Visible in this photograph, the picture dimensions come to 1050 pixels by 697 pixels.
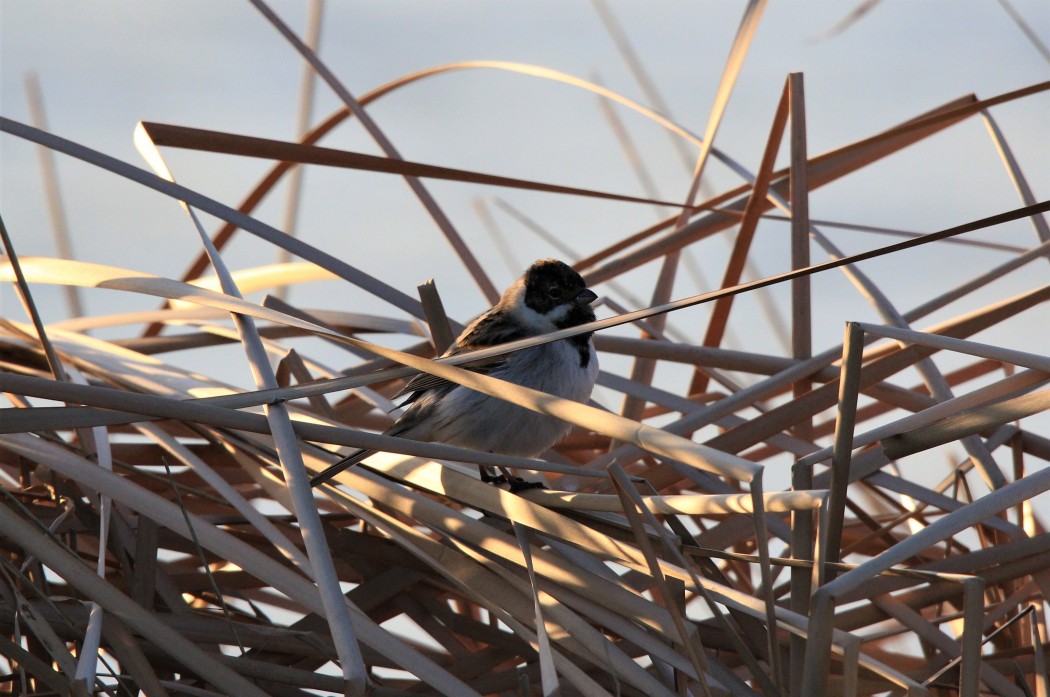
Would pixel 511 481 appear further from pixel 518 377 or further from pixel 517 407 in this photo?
pixel 518 377

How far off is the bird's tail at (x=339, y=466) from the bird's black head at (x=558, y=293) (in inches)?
67.7

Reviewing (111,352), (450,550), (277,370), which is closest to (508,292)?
(277,370)

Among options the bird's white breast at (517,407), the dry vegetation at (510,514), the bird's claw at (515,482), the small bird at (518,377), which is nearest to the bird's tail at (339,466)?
the dry vegetation at (510,514)

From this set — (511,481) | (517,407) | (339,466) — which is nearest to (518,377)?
(517,407)

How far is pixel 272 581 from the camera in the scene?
7.92 ft

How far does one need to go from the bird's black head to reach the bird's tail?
5.64ft

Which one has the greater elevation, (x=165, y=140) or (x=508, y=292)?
(x=508, y=292)

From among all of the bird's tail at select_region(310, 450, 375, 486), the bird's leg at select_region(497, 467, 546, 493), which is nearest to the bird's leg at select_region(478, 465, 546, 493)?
the bird's leg at select_region(497, 467, 546, 493)

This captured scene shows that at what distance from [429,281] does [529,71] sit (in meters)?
1.05

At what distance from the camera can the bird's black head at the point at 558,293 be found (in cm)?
427

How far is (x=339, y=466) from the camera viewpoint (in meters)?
2.58

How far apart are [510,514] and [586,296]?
183 cm

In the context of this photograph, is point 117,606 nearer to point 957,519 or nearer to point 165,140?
point 165,140

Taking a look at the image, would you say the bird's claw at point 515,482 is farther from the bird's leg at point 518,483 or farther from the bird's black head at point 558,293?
the bird's black head at point 558,293
